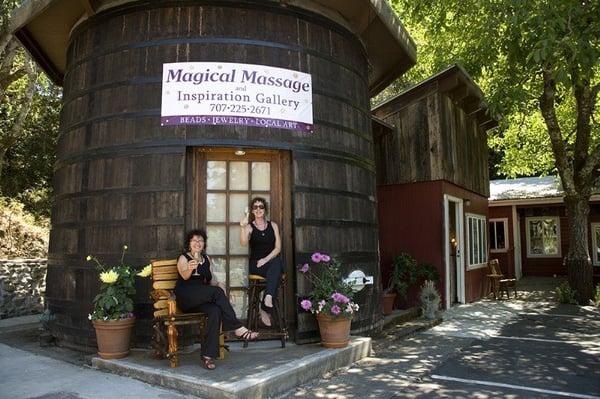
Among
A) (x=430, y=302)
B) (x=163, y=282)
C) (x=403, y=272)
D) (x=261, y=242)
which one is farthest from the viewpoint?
(x=403, y=272)

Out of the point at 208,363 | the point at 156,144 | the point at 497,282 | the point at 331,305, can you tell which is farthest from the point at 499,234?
the point at 208,363

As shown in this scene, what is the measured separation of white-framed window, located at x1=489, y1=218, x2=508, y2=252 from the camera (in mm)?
17734

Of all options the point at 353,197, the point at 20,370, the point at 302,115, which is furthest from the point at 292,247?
the point at 20,370

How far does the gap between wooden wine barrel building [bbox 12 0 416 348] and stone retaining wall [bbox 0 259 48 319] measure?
120 inches

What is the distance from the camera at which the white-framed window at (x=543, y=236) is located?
17.8 metres

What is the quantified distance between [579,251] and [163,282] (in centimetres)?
1026

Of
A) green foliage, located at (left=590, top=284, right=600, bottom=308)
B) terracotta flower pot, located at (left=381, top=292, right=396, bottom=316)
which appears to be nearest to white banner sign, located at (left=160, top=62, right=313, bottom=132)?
terracotta flower pot, located at (left=381, top=292, right=396, bottom=316)

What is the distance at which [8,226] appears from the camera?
12.0 meters

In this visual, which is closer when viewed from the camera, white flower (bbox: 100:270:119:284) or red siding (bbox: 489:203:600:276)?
white flower (bbox: 100:270:119:284)

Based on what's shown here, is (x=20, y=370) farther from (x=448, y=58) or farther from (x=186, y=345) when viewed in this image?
(x=448, y=58)

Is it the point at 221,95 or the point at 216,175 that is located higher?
the point at 221,95

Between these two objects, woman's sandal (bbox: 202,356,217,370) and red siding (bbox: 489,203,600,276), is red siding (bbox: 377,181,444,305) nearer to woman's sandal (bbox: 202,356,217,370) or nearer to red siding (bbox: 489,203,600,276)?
woman's sandal (bbox: 202,356,217,370)

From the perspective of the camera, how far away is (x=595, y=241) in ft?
53.9

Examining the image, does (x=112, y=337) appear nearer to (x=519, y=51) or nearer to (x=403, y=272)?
(x=403, y=272)
